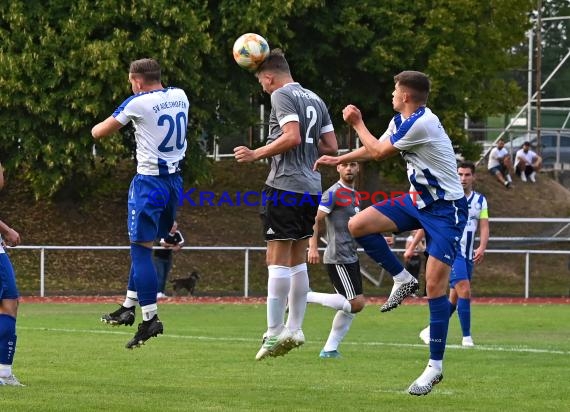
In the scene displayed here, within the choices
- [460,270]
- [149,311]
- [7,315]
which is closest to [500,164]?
[460,270]

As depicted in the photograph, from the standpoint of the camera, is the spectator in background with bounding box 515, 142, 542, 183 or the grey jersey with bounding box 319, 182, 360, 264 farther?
the spectator in background with bounding box 515, 142, 542, 183

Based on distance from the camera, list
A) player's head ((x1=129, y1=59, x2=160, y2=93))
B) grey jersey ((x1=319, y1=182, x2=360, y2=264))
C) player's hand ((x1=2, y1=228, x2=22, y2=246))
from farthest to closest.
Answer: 1. grey jersey ((x1=319, y1=182, x2=360, y2=264))
2. player's head ((x1=129, y1=59, x2=160, y2=93))
3. player's hand ((x1=2, y1=228, x2=22, y2=246))

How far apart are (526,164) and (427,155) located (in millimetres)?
36005

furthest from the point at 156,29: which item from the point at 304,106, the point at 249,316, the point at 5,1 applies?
the point at 304,106

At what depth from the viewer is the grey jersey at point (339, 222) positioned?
16.9m

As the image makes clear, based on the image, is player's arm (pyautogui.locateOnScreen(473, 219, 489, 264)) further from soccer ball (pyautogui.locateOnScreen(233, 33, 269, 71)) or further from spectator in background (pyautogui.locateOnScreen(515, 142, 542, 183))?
spectator in background (pyautogui.locateOnScreen(515, 142, 542, 183))

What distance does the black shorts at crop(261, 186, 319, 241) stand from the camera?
1199 cm

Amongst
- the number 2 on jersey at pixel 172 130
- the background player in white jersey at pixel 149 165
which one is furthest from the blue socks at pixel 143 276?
the number 2 on jersey at pixel 172 130

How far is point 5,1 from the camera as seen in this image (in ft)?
108

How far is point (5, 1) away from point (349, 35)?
9.42m

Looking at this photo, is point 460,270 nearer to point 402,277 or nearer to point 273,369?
point 273,369

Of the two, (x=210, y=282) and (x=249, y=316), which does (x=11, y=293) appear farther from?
(x=210, y=282)

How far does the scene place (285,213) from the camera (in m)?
12.0

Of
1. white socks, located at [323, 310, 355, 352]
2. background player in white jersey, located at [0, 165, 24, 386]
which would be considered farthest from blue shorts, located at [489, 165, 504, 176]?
background player in white jersey, located at [0, 165, 24, 386]
